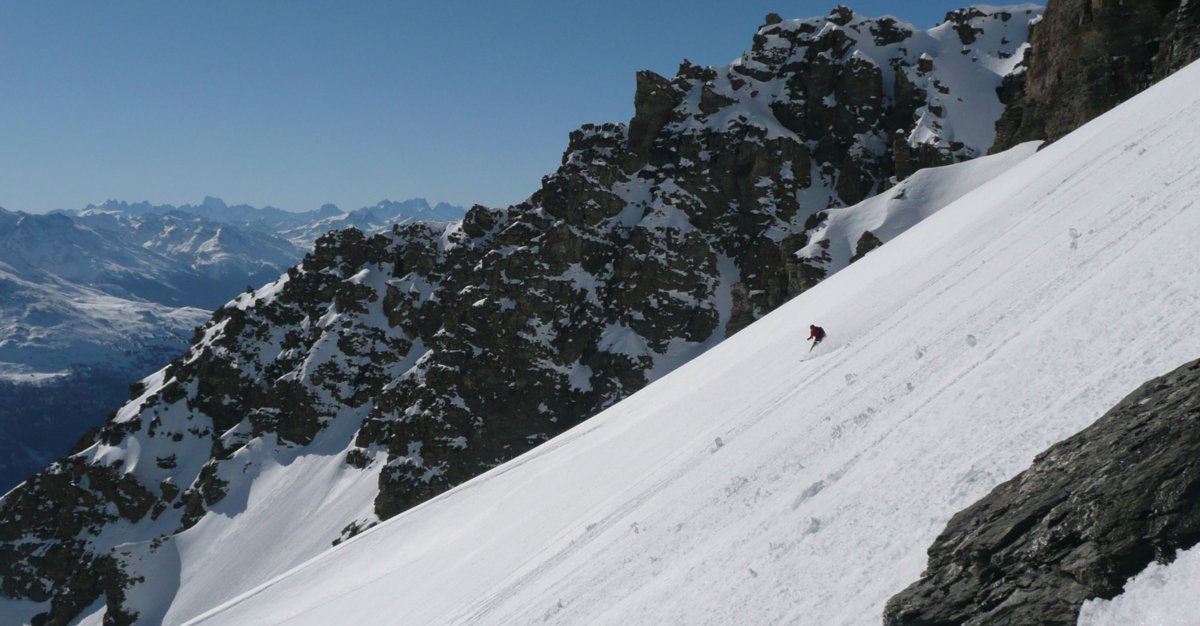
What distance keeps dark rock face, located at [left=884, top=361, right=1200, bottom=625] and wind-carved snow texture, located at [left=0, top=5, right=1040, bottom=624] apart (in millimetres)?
79222

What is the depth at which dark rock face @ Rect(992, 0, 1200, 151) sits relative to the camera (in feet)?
151

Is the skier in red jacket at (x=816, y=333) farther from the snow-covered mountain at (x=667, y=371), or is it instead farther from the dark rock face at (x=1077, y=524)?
the dark rock face at (x=1077, y=524)

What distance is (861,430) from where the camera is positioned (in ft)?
43.2

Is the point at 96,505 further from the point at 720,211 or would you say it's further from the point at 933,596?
the point at 933,596

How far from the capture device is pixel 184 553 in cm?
10438

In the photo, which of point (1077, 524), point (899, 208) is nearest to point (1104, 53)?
point (899, 208)

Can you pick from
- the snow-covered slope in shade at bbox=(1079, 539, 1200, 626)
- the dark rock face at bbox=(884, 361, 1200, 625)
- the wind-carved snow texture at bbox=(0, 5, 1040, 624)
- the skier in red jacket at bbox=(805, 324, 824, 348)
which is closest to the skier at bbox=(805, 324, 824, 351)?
the skier in red jacket at bbox=(805, 324, 824, 348)

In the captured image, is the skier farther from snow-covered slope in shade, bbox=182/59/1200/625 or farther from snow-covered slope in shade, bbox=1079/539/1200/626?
snow-covered slope in shade, bbox=1079/539/1200/626

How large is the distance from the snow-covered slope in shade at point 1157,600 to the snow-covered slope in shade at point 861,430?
7.27 feet

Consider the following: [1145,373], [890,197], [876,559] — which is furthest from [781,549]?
[890,197]

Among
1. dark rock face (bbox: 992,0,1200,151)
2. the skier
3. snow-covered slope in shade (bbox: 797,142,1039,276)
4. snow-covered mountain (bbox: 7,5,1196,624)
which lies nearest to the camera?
snow-covered mountain (bbox: 7,5,1196,624)

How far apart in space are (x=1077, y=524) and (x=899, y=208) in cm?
7143

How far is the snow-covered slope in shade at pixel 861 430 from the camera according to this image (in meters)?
9.69

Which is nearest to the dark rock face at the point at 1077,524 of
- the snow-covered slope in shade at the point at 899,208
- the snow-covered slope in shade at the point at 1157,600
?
the snow-covered slope in shade at the point at 1157,600
